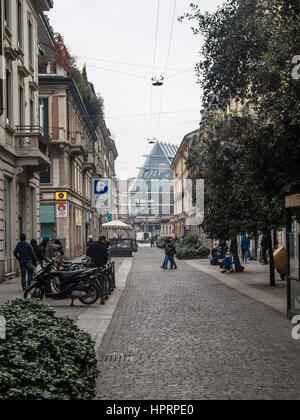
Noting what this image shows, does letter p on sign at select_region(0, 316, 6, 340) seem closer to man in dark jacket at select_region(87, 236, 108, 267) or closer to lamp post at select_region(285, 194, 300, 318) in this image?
lamp post at select_region(285, 194, 300, 318)

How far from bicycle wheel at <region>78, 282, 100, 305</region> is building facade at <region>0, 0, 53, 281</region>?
6.69 metres

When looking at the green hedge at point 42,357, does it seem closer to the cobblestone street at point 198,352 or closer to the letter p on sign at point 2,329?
the letter p on sign at point 2,329

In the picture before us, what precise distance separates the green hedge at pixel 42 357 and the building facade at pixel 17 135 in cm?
1489

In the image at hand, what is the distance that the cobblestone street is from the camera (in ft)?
20.0

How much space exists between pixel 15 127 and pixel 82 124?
2796 centimetres

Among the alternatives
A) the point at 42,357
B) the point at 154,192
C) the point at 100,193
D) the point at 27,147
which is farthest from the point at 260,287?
the point at 154,192

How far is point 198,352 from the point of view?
816 centimetres

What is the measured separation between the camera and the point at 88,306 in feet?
46.1

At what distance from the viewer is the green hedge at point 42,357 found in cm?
424

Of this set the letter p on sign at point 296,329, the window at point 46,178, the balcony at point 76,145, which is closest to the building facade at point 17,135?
the letter p on sign at point 296,329

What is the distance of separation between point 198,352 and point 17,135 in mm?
15996

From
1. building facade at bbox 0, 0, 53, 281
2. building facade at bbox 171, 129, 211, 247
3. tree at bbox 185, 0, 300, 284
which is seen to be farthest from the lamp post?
building facade at bbox 171, 129, 211, 247
